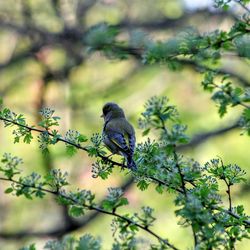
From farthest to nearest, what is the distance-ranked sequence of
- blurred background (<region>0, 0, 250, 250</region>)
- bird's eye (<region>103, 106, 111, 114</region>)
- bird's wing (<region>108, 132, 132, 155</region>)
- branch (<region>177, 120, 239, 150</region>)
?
1. branch (<region>177, 120, 239, 150</region>)
2. blurred background (<region>0, 0, 250, 250</region>)
3. bird's eye (<region>103, 106, 111, 114</region>)
4. bird's wing (<region>108, 132, 132, 155</region>)

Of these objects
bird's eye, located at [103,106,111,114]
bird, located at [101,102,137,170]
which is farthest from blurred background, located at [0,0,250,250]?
bird, located at [101,102,137,170]

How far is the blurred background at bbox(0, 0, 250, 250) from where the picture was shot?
948 centimetres

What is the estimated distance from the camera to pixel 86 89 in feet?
35.9

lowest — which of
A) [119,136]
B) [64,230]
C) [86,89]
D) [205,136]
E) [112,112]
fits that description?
[119,136]

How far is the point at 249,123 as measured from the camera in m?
2.77

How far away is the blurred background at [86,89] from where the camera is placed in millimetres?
9477

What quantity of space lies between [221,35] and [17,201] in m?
Answer: 9.34

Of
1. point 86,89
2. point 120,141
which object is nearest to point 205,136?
point 86,89

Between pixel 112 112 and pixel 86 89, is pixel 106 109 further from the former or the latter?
pixel 86 89

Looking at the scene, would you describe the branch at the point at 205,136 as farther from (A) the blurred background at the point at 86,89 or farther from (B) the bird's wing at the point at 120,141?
(B) the bird's wing at the point at 120,141

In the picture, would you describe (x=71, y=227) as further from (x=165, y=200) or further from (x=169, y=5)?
(x=169, y=5)

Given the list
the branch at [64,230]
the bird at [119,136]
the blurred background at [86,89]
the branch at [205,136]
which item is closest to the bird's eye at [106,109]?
the bird at [119,136]

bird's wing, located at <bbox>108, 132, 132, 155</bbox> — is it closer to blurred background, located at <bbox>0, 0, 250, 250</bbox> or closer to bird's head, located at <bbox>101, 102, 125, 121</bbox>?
bird's head, located at <bbox>101, 102, 125, 121</bbox>

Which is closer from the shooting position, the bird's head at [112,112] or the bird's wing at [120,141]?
the bird's wing at [120,141]
